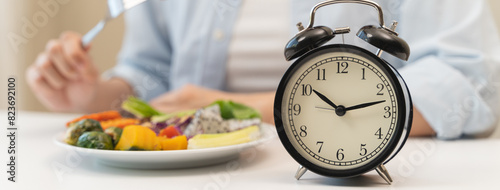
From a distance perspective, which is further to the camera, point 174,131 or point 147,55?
point 147,55

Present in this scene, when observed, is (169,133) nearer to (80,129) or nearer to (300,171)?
(80,129)

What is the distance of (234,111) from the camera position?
3.56ft

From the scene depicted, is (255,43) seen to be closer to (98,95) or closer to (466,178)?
(98,95)

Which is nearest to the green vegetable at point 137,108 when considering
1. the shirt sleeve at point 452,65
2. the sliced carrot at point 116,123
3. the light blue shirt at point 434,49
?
the sliced carrot at point 116,123

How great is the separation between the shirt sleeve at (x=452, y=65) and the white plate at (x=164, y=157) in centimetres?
54

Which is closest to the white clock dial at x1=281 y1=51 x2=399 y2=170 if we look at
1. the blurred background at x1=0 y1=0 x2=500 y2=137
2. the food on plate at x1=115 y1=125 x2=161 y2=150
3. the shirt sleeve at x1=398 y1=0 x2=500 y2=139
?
the food on plate at x1=115 y1=125 x2=161 y2=150

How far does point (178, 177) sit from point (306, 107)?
241 millimetres

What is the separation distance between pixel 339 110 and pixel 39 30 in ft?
9.54

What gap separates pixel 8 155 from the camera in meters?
0.96

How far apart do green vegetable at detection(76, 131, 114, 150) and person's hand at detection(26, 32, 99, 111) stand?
2.17ft

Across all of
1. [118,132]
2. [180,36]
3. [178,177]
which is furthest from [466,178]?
[180,36]

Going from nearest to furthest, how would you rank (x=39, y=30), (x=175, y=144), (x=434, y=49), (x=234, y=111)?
(x=175, y=144)
(x=234, y=111)
(x=434, y=49)
(x=39, y=30)

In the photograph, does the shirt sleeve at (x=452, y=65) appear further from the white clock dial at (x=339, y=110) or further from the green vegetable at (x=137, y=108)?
the green vegetable at (x=137, y=108)

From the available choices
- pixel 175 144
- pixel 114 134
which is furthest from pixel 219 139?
pixel 114 134
